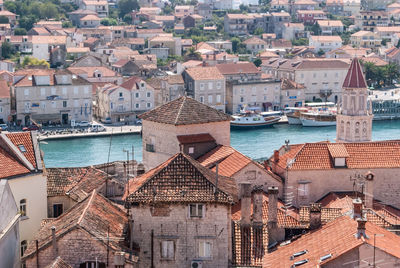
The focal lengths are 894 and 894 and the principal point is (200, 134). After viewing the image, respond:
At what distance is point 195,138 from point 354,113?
16130mm

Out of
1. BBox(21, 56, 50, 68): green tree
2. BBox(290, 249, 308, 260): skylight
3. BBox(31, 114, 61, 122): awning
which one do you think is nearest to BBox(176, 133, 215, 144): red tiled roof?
BBox(290, 249, 308, 260): skylight

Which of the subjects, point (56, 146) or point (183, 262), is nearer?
point (183, 262)

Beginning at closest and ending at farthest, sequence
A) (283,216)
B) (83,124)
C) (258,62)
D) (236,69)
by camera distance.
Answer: (283,216), (83,124), (236,69), (258,62)

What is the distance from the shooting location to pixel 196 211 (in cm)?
2120

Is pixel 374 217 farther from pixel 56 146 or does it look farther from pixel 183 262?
pixel 56 146

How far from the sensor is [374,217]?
83.3ft

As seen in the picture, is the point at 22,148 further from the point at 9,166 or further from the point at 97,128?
the point at 97,128

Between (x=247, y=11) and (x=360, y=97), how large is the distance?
12534 cm

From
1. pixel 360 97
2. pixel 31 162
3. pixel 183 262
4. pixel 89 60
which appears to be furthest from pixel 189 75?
pixel 183 262

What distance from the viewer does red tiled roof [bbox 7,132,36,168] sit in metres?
26.7

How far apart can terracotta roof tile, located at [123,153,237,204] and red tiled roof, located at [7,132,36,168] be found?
240 inches

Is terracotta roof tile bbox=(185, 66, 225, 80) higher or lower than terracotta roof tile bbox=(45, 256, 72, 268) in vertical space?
lower

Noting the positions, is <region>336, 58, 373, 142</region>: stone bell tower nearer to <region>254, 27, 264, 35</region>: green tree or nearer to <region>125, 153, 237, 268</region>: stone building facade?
<region>125, 153, 237, 268</region>: stone building facade

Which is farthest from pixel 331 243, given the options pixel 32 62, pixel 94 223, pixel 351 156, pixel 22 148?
pixel 32 62
